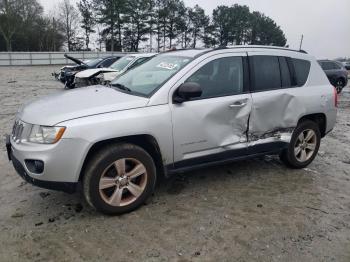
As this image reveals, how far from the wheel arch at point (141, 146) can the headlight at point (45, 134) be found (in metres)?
0.34

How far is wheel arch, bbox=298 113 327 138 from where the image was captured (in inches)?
199

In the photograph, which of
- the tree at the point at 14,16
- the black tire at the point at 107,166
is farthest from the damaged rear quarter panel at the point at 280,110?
the tree at the point at 14,16

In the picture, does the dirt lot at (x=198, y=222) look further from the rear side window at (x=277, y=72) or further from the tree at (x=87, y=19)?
the tree at (x=87, y=19)

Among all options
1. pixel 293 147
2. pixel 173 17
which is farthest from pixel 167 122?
pixel 173 17

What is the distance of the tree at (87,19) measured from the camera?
162 ft

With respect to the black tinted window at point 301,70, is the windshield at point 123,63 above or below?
above

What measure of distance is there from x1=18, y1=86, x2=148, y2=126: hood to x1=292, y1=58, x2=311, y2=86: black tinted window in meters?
2.44

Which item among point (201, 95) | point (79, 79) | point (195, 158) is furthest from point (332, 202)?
point (79, 79)

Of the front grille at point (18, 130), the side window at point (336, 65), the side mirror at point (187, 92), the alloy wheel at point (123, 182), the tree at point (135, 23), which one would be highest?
the tree at point (135, 23)

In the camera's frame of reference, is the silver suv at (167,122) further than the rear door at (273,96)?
No

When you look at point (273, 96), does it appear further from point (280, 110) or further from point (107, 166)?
point (107, 166)

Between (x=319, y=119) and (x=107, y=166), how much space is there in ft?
11.2

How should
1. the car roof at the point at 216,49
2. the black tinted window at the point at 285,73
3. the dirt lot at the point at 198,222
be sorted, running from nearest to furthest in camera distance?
the dirt lot at the point at 198,222, the car roof at the point at 216,49, the black tinted window at the point at 285,73

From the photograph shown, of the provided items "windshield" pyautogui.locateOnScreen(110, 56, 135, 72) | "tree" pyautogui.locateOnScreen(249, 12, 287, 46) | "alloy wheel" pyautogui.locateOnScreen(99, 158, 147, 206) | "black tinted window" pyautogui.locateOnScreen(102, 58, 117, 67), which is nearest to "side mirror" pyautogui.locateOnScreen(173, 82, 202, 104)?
"alloy wheel" pyautogui.locateOnScreen(99, 158, 147, 206)
